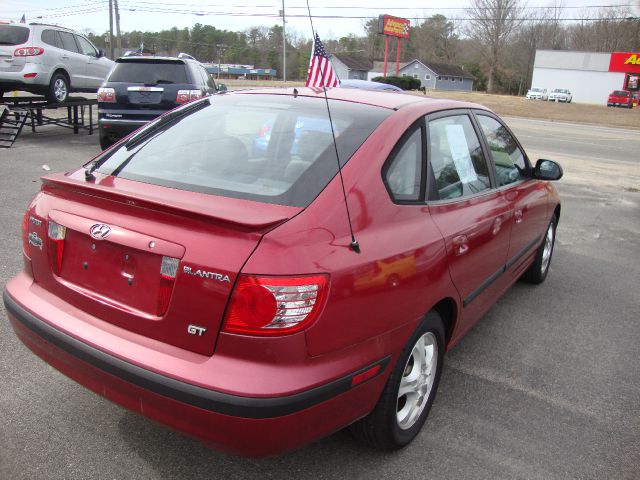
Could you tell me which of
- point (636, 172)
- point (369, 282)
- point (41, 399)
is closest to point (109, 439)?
point (41, 399)

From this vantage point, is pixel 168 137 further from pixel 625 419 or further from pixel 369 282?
pixel 625 419

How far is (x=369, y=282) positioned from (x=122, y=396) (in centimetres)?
106

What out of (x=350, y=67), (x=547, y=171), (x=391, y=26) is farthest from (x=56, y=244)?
(x=350, y=67)

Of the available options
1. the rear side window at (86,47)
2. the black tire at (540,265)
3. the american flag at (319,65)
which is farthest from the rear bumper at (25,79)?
the black tire at (540,265)

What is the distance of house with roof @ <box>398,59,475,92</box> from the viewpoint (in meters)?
92.4

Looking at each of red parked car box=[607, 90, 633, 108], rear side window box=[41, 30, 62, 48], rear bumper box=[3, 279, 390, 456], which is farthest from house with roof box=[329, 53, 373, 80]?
rear bumper box=[3, 279, 390, 456]

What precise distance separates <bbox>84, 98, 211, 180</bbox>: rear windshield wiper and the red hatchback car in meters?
0.02

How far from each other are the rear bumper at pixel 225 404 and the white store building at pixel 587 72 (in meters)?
76.7

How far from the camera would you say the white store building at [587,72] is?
66.9m

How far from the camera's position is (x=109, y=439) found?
266 cm

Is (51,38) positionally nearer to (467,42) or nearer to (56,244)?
(56,244)

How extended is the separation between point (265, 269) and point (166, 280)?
1.34ft

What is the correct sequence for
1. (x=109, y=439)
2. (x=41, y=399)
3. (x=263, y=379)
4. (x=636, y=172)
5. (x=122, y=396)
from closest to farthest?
(x=263, y=379)
(x=122, y=396)
(x=109, y=439)
(x=41, y=399)
(x=636, y=172)

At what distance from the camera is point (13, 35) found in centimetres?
1262
